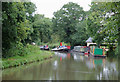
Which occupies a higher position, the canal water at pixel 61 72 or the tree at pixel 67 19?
the tree at pixel 67 19

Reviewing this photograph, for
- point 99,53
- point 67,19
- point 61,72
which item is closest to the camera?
point 61,72

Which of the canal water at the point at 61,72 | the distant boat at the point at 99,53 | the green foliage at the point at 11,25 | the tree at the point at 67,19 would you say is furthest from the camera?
the tree at the point at 67,19

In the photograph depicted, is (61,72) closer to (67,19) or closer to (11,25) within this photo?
(11,25)

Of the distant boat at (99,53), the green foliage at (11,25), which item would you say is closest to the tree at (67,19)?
the distant boat at (99,53)

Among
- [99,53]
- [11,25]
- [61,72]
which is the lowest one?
[61,72]

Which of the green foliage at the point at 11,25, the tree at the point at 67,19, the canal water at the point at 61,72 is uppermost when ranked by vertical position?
the tree at the point at 67,19

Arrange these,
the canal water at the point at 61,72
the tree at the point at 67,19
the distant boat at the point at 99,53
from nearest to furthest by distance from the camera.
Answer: the canal water at the point at 61,72
the distant boat at the point at 99,53
the tree at the point at 67,19

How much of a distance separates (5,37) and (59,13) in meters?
43.2

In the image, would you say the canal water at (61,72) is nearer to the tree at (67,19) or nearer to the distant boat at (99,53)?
the distant boat at (99,53)

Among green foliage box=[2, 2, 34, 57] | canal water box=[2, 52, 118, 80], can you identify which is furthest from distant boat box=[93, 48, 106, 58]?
green foliage box=[2, 2, 34, 57]

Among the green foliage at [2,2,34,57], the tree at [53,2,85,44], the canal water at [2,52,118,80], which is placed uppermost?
the tree at [53,2,85,44]

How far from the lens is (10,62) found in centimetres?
1720

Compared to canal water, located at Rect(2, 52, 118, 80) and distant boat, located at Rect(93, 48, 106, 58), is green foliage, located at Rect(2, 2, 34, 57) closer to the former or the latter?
canal water, located at Rect(2, 52, 118, 80)

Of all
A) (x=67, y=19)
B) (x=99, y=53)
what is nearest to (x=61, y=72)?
(x=99, y=53)
